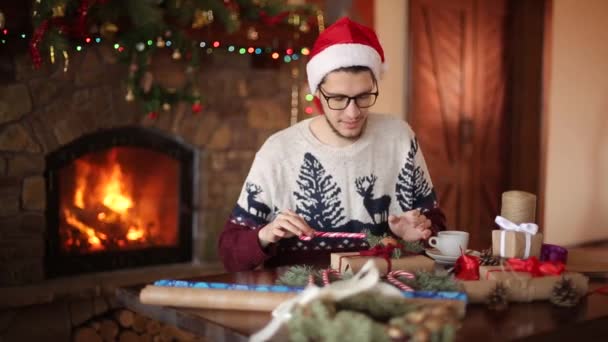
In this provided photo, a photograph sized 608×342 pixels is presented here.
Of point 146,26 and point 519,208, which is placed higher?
point 146,26

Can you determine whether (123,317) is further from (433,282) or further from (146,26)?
(433,282)

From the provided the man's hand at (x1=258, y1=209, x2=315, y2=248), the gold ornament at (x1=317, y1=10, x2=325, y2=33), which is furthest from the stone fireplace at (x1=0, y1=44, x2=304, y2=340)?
the man's hand at (x1=258, y1=209, x2=315, y2=248)

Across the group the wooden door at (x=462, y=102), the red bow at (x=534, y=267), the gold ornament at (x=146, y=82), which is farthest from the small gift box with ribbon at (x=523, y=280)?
the wooden door at (x=462, y=102)

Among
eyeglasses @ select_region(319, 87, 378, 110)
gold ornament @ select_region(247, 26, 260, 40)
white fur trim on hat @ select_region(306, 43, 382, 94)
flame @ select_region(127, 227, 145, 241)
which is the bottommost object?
flame @ select_region(127, 227, 145, 241)

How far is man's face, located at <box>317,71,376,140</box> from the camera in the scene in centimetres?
201

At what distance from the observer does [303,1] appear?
3756 mm

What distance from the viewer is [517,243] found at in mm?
1552

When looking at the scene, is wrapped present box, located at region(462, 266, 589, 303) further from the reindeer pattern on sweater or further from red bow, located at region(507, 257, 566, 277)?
the reindeer pattern on sweater

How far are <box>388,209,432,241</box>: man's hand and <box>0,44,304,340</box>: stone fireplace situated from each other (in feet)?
5.56

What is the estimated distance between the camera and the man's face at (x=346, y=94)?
2010 millimetres

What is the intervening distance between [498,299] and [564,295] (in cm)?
14

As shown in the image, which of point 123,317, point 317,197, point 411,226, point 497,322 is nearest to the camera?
point 497,322

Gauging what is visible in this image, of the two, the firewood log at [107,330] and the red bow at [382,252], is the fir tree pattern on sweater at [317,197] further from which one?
the firewood log at [107,330]

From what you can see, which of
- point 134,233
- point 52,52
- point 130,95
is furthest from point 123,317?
point 52,52
